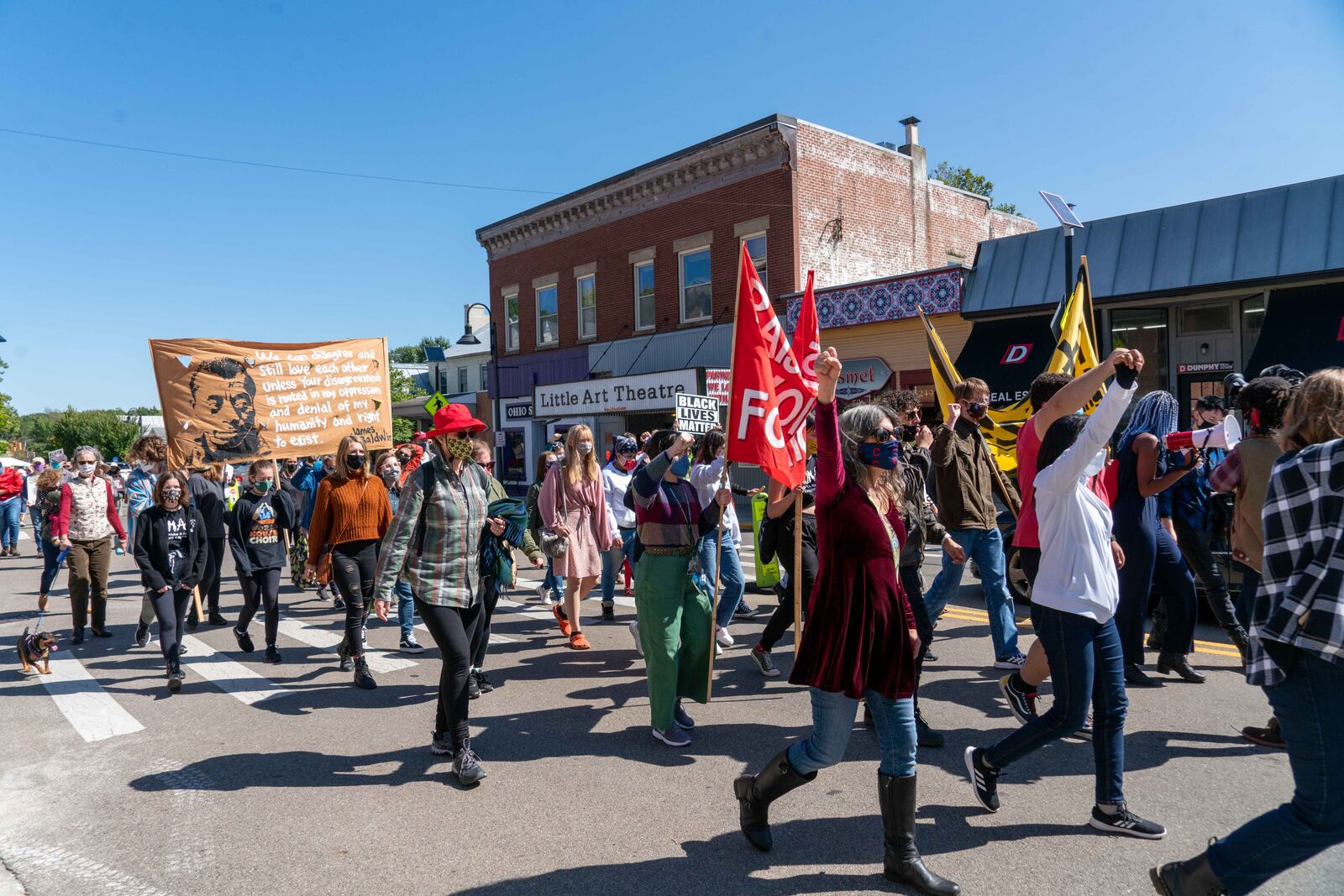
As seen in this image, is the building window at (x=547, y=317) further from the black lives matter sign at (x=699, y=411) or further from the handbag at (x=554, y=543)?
the handbag at (x=554, y=543)

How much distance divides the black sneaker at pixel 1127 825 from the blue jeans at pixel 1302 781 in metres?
0.95

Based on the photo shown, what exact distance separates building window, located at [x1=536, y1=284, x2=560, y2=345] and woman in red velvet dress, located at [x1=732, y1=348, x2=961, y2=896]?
993 inches

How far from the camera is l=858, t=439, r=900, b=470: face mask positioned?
11.0ft

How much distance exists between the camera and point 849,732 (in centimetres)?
327

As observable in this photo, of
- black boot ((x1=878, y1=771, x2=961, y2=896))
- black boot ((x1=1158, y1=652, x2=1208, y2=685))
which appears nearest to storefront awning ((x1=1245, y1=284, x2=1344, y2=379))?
black boot ((x1=1158, y1=652, x2=1208, y2=685))

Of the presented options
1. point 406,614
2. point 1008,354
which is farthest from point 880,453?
point 1008,354

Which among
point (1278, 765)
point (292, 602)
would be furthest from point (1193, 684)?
point (292, 602)

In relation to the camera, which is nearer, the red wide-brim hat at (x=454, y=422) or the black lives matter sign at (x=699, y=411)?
the red wide-brim hat at (x=454, y=422)

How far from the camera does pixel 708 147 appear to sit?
2214 cm

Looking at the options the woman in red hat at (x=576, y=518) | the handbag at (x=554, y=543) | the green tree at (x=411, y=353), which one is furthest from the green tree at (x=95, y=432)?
the handbag at (x=554, y=543)

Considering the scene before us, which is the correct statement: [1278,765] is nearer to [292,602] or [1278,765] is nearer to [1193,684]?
[1193,684]

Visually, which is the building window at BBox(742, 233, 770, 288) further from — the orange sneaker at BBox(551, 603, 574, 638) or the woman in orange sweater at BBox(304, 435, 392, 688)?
the woman in orange sweater at BBox(304, 435, 392, 688)

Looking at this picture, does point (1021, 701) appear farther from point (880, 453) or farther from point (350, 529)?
point (350, 529)

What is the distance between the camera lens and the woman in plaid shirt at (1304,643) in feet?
8.18
